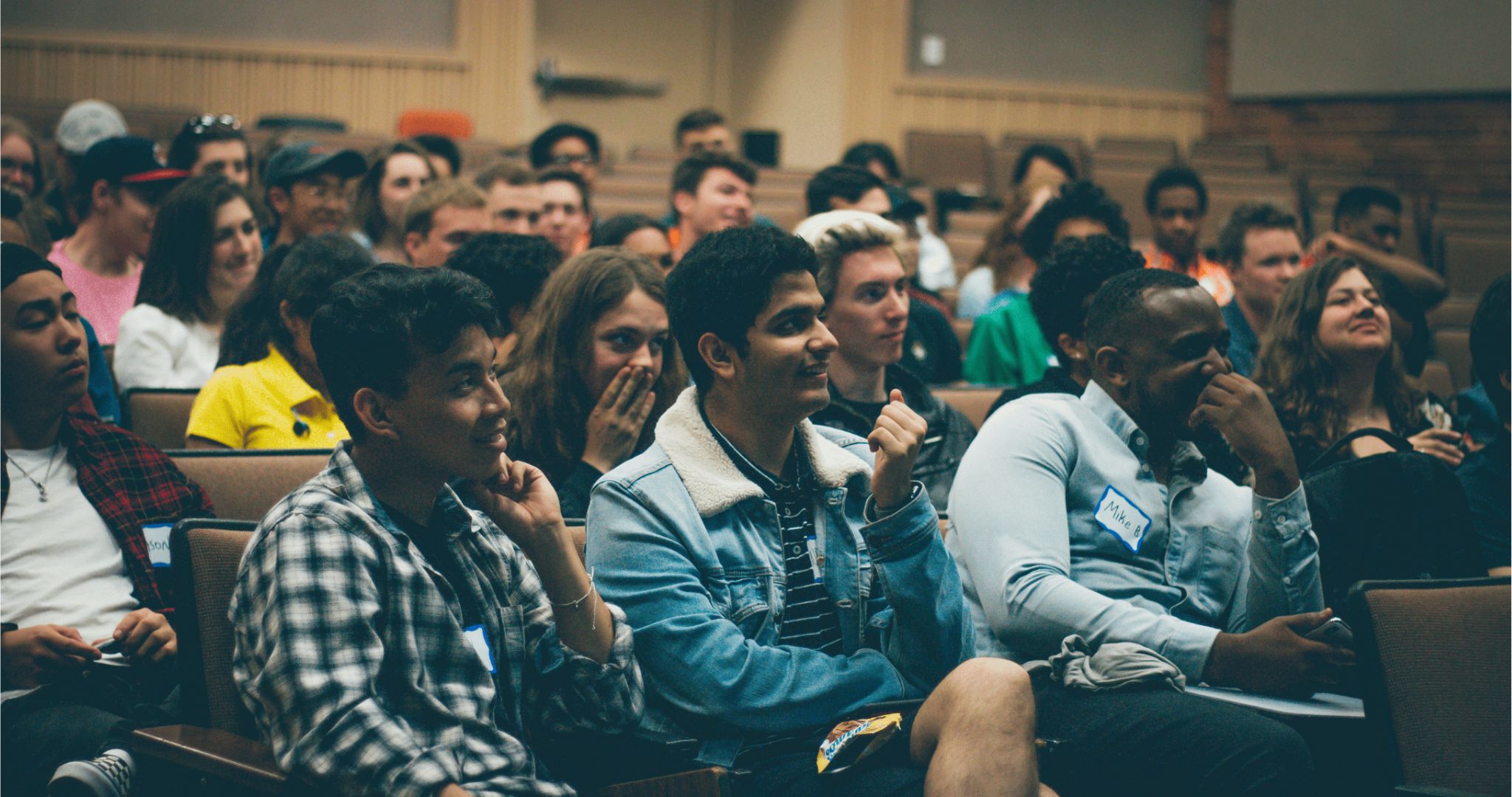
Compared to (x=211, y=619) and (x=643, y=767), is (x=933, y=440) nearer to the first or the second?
(x=643, y=767)

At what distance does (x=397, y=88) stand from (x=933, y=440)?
714 centimetres

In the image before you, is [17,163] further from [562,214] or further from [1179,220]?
[1179,220]

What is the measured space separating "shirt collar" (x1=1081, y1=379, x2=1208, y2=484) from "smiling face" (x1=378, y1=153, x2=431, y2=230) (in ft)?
8.40

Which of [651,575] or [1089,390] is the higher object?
[1089,390]

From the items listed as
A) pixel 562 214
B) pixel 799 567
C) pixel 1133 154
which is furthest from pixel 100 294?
pixel 1133 154

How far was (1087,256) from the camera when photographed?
238 centimetres

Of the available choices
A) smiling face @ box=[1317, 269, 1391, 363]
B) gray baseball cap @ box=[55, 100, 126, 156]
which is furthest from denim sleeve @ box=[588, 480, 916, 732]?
gray baseball cap @ box=[55, 100, 126, 156]

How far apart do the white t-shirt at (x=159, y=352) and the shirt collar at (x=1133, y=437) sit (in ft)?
5.94

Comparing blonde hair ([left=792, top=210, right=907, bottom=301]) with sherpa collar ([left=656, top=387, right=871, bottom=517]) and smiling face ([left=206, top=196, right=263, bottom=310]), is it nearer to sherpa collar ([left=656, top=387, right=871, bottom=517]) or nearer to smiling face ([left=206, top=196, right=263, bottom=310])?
sherpa collar ([left=656, top=387, right=871, bottom=517])

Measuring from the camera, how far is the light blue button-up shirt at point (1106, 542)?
1.80 metres

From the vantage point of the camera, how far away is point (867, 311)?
95.8 inches

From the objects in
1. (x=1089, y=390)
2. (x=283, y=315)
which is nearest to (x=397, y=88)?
(x=283, y=315)

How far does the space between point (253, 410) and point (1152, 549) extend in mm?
1558

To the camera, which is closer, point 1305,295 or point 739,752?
point 739,752
